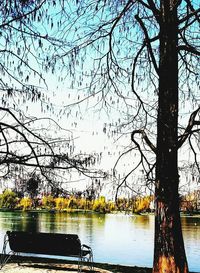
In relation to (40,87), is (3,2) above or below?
above

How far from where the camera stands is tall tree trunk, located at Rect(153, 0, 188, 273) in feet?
17.0

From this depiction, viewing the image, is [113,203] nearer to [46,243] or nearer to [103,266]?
[46,243]

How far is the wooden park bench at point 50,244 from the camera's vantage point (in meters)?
6.47

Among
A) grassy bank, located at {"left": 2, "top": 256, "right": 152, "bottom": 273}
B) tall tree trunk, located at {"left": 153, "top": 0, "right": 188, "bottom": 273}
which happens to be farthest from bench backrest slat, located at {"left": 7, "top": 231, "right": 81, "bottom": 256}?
tall tree trunk, located at {"left": 153, "top": 0, "right": 188, "bottom": 273}

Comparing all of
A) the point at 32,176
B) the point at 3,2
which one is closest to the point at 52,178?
the point at 32,176

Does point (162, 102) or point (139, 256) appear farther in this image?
point (139, 256)

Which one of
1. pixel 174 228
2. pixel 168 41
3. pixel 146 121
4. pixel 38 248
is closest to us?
pixel 174 228

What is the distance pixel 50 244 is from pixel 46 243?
0.08 meters

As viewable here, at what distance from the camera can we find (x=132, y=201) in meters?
5.81

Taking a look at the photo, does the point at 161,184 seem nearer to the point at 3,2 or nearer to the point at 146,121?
the point at 146,121

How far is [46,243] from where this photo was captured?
671 centimetres

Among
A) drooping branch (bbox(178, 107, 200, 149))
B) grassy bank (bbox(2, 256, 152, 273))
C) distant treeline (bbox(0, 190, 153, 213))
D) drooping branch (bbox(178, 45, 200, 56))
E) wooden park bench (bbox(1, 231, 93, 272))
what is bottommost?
grassy bank (bbox(2, 256, 152, 273))

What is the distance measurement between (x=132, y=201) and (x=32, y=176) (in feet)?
4.52

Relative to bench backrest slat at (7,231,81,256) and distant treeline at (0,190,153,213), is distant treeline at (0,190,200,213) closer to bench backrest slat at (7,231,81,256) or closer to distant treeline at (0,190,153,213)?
distant treeline at (0,190,153,213)
